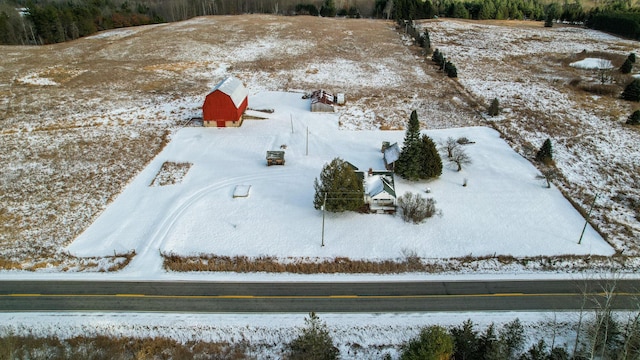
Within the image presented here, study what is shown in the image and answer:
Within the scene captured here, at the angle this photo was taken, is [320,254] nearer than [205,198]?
Yes

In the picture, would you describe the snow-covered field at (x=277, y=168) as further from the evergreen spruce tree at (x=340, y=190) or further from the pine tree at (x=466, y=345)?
the pine tree at (x=466, y=345)

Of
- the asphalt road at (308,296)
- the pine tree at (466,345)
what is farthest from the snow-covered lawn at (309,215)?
the pine tree at (466,345)

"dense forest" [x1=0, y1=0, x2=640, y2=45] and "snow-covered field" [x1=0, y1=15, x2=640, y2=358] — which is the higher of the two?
"dense forest" [x1=0, y1=0, x2=640, y2=45]

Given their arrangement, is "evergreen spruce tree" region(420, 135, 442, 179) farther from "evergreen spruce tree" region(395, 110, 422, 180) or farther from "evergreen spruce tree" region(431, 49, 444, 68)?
"evergreen spruce tree" region(431, 49, 444, 68)

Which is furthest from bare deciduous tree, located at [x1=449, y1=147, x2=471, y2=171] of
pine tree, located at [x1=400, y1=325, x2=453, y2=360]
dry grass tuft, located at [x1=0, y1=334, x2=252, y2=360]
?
dry grass tuft, located at [x1=0, y1=334, x2=252, y2=360]

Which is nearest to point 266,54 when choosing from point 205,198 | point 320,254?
point 205,198

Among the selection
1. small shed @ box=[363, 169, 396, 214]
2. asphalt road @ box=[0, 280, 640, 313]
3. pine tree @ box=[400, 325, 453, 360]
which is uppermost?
small shed @ box=[363, 169, 396, 214]

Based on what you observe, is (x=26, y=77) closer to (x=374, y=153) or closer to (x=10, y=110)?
(x=10, y=110)
